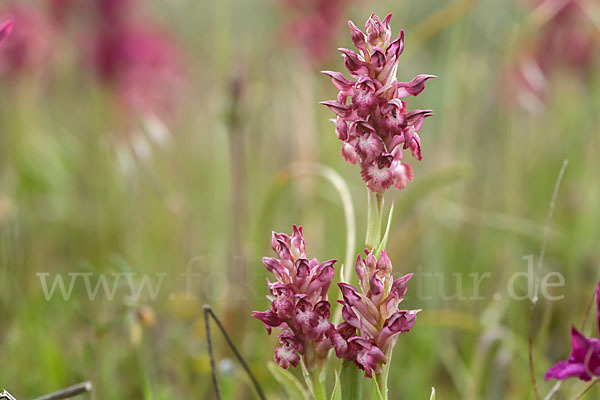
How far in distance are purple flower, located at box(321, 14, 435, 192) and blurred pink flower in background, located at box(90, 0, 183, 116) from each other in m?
1.79

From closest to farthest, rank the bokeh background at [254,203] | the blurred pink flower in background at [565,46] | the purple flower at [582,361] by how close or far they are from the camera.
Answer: the purple flower at [582,361] → the bokeh background at [254,203] → the blurred pink flower in background at [565,46]

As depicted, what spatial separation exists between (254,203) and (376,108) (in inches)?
58.9

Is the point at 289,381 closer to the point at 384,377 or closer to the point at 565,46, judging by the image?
the point at 384,377

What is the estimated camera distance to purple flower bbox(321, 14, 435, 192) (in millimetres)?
559

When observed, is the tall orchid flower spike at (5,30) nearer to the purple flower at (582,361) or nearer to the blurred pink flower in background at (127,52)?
the purple flower at (582,361)

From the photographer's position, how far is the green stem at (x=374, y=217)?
1.96 feet

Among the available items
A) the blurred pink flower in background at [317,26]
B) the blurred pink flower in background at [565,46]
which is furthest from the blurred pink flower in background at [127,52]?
the blurred pink flower in background at [565,46]

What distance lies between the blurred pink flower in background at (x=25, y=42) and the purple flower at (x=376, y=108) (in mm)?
1603

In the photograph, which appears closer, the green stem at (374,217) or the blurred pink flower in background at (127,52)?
the green stem at (374,217)

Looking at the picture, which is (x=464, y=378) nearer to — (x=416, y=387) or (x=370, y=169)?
(x=416, y=387)

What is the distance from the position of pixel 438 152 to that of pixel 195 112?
6.90ft

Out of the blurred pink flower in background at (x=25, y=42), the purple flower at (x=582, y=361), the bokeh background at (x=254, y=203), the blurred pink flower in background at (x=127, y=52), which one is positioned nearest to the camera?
the purple flower at (x=582, y=361)

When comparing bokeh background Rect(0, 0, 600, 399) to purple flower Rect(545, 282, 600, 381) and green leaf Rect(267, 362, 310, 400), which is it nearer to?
green leaf Rect(267, 362, 310, 400)

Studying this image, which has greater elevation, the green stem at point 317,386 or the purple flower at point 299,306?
the purple flower at point 299,306
